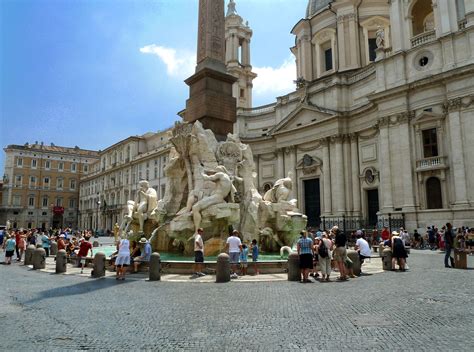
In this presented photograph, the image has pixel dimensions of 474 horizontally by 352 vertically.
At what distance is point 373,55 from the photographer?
116ft

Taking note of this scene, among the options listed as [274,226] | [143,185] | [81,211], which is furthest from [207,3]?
[81,211]

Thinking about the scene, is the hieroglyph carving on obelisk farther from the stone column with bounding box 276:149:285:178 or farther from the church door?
the stone column with bounding box 276:149:285:178

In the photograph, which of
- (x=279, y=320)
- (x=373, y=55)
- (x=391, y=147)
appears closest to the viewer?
(x=279, y=320)

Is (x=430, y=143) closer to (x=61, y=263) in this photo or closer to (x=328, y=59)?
(x=328, y=59)

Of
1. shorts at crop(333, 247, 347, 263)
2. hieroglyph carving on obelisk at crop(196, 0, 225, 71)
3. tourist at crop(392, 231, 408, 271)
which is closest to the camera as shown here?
shorts at crop(333, 247, 347, 263)

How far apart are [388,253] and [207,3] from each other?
36.2 ft

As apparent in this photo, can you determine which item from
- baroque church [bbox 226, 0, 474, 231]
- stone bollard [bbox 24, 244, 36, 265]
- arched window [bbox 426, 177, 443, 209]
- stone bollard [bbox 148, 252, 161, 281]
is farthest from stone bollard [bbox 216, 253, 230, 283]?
arched window [bbox 426, 177, 443, 209]

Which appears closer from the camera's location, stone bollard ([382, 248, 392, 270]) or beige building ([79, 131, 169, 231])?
stone bollard ([382, 248, 392, 270])

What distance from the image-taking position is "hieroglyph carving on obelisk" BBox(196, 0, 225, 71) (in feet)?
45.5

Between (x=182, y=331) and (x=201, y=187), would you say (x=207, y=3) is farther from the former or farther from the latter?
(x=182, y=331)

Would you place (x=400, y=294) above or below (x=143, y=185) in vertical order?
below

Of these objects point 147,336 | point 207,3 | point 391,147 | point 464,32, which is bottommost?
point 147,336

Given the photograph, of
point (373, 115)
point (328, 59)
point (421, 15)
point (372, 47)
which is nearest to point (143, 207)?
point (373, 115)

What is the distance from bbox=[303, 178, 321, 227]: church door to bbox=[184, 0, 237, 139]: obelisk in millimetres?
20474
